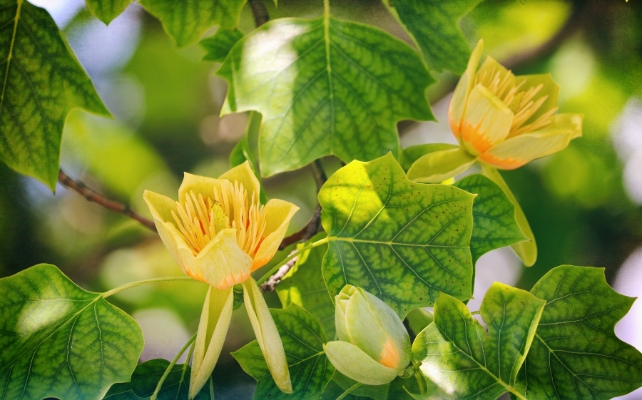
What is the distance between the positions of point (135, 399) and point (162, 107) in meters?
0.33

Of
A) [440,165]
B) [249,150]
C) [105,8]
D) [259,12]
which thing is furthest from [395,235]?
[105,8]

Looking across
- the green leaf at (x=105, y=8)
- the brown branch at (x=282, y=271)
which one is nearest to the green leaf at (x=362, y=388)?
the brown branch at (x=282, y=271)

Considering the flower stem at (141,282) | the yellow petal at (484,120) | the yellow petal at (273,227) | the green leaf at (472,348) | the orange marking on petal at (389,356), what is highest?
the yellow petal at (484,120)

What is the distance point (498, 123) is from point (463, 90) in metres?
0.05

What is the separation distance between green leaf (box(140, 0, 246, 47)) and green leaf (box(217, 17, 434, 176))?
1.8 inches

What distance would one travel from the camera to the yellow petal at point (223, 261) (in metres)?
0.48

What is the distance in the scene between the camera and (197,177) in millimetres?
568

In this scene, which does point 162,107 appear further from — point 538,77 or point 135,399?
point 538,77

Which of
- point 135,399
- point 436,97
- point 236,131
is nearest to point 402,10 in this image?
point 436,97

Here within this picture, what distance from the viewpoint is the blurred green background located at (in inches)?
25.2

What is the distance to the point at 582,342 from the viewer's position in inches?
23.8

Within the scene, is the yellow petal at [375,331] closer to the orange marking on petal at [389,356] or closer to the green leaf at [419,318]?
the orange marking on petal at [389,356]

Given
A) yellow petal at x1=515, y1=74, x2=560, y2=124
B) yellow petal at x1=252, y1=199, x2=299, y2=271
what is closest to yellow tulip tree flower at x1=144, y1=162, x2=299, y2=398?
yellow petal at x1=252, y1=199, x2=299, y2=271

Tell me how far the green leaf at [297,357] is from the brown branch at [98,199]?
0.19 m
